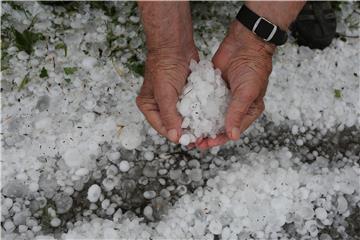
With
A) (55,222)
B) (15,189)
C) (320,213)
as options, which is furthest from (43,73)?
(320,213)

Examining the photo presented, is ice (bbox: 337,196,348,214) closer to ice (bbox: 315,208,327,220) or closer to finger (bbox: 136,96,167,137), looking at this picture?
ice (bbox: 315,208,327,220)

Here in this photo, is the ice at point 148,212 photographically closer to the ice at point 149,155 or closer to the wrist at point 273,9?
the ice at point 149,155

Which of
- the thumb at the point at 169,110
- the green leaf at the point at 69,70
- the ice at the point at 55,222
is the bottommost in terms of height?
the ice at the point at 55,222

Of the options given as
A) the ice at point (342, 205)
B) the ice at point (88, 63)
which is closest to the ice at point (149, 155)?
the ice at point (88, 63)

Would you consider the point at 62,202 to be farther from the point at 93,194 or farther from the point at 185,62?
the point at 185,62

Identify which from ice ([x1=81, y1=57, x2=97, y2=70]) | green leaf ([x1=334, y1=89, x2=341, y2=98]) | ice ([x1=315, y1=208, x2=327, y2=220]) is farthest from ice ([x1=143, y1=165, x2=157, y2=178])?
green leaf ([x1=334, y1=89, x2=341, y2=98])

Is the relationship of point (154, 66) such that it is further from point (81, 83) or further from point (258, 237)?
point (258, 237)

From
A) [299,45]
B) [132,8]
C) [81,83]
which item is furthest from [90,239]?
[299,45]
